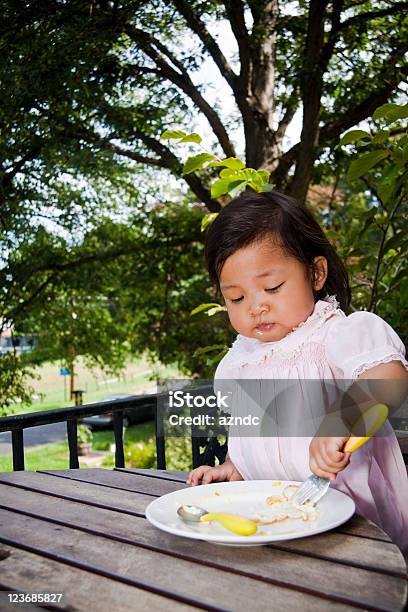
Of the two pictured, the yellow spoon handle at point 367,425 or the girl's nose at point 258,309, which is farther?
the girl's nose at point 258,309

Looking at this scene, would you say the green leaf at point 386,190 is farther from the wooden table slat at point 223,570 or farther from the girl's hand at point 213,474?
the wooden table slat at point 223,570

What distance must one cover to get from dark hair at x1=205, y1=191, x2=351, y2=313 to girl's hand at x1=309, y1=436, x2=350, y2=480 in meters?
0.42

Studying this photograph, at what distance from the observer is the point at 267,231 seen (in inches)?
53.3

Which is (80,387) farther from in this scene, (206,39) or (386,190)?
(386,190)

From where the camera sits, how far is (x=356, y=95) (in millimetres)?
4668

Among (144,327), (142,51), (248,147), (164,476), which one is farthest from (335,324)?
(144,327)

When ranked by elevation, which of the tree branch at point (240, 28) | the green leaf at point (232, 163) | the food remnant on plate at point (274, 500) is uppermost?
the tree branch at point (240, 28)

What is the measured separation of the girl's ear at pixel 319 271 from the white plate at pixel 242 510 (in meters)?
0.45

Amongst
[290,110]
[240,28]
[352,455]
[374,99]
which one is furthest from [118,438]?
[290,110]

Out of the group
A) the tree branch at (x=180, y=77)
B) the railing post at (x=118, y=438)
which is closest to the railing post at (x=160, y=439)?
the railing post at (x=118, y=438)

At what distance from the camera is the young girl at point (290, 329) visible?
→ 1.30 metres

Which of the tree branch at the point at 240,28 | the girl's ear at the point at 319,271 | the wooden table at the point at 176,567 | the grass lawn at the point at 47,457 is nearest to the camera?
the wooden table at the point at 176,567

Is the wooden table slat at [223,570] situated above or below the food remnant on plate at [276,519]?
below

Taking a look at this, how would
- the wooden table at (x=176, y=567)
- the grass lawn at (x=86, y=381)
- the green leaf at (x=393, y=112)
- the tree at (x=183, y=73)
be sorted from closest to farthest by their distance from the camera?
the wooden table at (x=176, y=567)
the green leaf at (x=393, y=112)
the tree at (x=183, y=73)
the grass lawn at (x=86, y=381)
